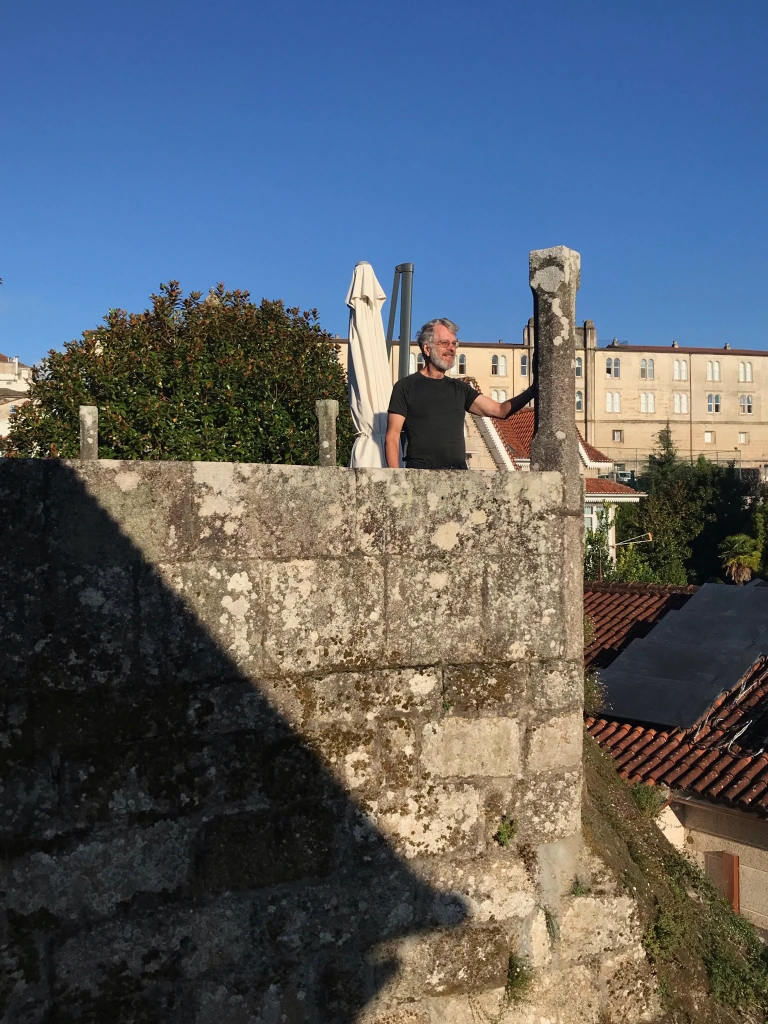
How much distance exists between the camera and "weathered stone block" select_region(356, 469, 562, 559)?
9.69ft

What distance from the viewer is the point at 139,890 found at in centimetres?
266

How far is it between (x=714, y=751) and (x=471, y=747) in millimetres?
11068

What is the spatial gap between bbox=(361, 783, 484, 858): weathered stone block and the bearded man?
4.43ft

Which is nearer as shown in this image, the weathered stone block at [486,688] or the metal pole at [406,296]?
the weathered stone block at [486,688]

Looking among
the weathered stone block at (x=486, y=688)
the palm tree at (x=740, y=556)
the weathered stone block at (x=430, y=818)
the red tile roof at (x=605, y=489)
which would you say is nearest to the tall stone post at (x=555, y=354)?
the weathered stone block at (x=486, y=688)

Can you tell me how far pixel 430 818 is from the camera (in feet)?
9.85

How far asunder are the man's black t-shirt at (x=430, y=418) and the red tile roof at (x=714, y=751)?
A: 29.6 feet

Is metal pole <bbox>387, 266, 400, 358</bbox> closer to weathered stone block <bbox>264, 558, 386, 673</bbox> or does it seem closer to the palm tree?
weathered stone block <bbox>264, 558, 386, 673</bbox>

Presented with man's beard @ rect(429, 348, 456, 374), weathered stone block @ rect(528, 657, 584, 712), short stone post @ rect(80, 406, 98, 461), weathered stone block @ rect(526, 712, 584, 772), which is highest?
short stone post @ rect(80, 406, 98, 461)

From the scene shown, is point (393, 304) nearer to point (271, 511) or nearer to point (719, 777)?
point (271, 511)

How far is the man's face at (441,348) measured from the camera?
145 inches

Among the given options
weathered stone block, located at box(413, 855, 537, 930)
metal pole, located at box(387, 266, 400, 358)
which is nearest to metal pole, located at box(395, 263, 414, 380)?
metal pole, located at box(387, 266, 400, 358)

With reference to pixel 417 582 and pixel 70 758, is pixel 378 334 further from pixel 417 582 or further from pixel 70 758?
pixel 70 758

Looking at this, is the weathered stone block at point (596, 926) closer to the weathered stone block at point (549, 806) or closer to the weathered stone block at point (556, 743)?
the weathered stone block at point (549, 806)
